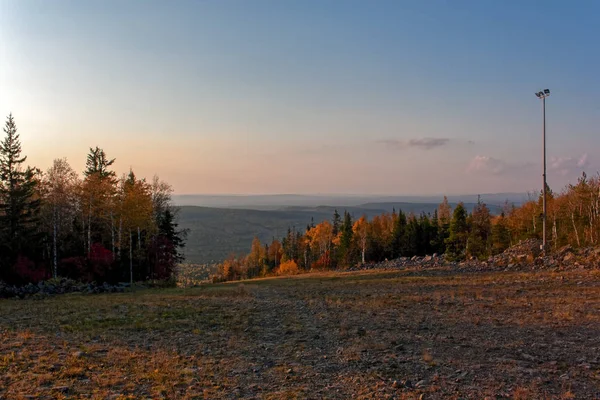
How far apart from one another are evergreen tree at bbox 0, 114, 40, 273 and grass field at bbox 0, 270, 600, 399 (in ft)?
68.8

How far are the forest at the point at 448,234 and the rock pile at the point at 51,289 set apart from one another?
1330 inches

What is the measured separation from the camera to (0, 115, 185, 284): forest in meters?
32.8

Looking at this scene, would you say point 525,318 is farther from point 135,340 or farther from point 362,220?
point 362,220

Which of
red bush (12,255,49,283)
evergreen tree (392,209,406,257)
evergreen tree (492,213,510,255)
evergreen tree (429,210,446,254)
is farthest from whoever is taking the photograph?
evergreen tree (392,209,406,257)

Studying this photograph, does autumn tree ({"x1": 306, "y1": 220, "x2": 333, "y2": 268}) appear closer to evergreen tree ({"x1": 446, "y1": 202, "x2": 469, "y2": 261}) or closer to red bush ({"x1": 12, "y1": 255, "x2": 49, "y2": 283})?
evergreen tree ({"x1": 446, "y1": 202, "x2": 469, "y2": 261})

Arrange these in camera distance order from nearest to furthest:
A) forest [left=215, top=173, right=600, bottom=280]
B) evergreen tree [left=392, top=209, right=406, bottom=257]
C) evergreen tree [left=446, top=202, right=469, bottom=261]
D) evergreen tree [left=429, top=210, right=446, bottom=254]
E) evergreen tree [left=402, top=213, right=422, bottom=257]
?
Answer: forest [left=215, top=173, right=600, bottom=280] < evergreen tree [left=446, top=202, right=469, bottom=261] < evergreen tree [left=429, top=210, right=446, bottom=254] < evergreen tree [left=402, top=213, right=422, bottom=257] < evergreen tree [left=392, top=209, right=406, bottom=257]

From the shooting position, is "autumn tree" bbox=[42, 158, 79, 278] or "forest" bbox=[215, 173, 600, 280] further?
"forest" bbox=[215, 173, 600, 280]

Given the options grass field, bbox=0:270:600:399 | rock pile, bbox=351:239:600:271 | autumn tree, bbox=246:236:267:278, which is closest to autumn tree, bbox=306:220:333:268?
autumn tree, bbox=246:236:267:278

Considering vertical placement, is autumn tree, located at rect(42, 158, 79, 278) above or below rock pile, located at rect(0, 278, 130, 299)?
above

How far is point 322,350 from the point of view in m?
9.46

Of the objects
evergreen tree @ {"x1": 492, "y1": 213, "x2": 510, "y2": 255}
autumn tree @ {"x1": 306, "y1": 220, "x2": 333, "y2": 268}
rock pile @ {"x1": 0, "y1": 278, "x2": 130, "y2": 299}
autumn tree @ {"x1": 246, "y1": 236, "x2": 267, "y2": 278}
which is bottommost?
autumn tree @ {"x1": 246, "y1": 236, "x2": 267, "y2": 278}

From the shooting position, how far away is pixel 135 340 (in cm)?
1109

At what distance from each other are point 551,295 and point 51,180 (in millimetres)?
40414

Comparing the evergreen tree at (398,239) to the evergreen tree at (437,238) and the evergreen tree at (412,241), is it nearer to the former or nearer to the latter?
the evergreen tree at (412,241)
